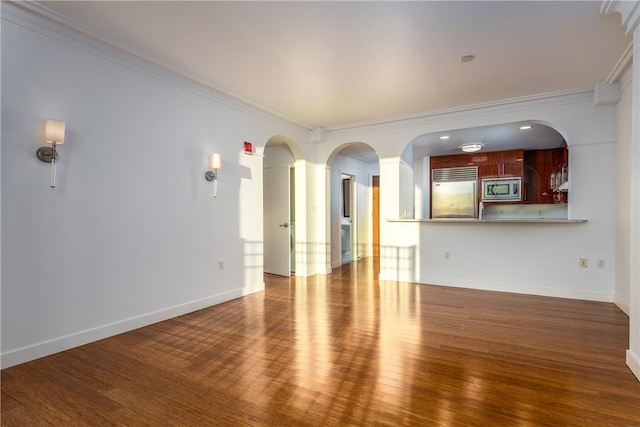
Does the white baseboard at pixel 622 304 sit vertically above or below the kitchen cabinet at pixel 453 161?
below

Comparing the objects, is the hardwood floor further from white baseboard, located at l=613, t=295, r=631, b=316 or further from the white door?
the white door

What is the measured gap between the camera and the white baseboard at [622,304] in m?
3.54

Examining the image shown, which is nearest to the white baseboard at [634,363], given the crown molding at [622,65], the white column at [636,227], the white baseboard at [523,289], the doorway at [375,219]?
the white column at [636,227]

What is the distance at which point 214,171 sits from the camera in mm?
3977

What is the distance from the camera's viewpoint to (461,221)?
4.83m

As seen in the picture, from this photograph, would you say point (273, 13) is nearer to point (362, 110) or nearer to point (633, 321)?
point (362, 110)

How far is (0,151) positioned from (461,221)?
5.12 metres

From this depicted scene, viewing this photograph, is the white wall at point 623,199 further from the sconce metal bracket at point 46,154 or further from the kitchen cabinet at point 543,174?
the sconce metal bracket at point 46,154

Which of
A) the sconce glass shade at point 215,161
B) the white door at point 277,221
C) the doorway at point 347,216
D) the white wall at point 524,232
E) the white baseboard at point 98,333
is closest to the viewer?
the white baseboard at point 98,333

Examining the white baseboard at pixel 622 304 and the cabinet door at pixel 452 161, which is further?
the cabinet door at pixel 452 161

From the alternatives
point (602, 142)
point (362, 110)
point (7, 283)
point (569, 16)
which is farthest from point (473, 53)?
point (7, 283)

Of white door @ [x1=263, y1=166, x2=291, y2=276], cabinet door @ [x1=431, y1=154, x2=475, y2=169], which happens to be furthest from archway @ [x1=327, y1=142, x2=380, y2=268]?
cabinet door @ [x1=431, y1=154, x2=475, y2=169]

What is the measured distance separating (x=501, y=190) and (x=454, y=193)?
0.96 m

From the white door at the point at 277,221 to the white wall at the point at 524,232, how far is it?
153cm
